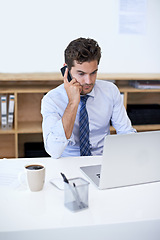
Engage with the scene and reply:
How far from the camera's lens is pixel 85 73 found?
6.36ft

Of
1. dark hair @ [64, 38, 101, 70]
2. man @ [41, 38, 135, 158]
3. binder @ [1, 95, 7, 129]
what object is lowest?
binder @ [1, 95, 7, 129]

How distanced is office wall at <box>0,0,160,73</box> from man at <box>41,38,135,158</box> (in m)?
1.16

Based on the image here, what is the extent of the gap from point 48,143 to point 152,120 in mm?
1643

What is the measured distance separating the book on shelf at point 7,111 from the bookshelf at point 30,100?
0.04m

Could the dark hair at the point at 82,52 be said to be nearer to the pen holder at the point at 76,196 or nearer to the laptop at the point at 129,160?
the laptop at the point at 129,160

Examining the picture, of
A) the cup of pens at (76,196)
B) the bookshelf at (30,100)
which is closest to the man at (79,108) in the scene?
the cup of pens at (76,196)

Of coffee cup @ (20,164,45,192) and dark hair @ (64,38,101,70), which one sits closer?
coffee cup @ (20,164,45,192)

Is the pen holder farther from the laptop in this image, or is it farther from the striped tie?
the striped tie

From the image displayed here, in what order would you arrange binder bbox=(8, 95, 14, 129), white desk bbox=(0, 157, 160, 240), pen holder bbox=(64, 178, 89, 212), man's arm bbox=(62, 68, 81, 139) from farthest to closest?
1. binder bbox=(8, 95, 14, 129)
2. man's arm bbox=(62, 68, 81, 139)
3. pen holder bbox=(64, 178, 89, 212)
4. white desk bbox=(0, 157, 160, 240)

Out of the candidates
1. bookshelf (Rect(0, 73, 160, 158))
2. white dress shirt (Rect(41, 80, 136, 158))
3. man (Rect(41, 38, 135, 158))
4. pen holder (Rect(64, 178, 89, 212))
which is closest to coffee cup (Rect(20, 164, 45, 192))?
pen holder (Rect(64, 178, 89, 212))

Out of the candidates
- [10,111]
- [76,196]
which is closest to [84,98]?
[76,196]

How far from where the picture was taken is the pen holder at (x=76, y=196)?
1.21m

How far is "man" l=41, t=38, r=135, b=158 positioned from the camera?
182 centimetres

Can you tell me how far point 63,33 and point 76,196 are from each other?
2251mm
